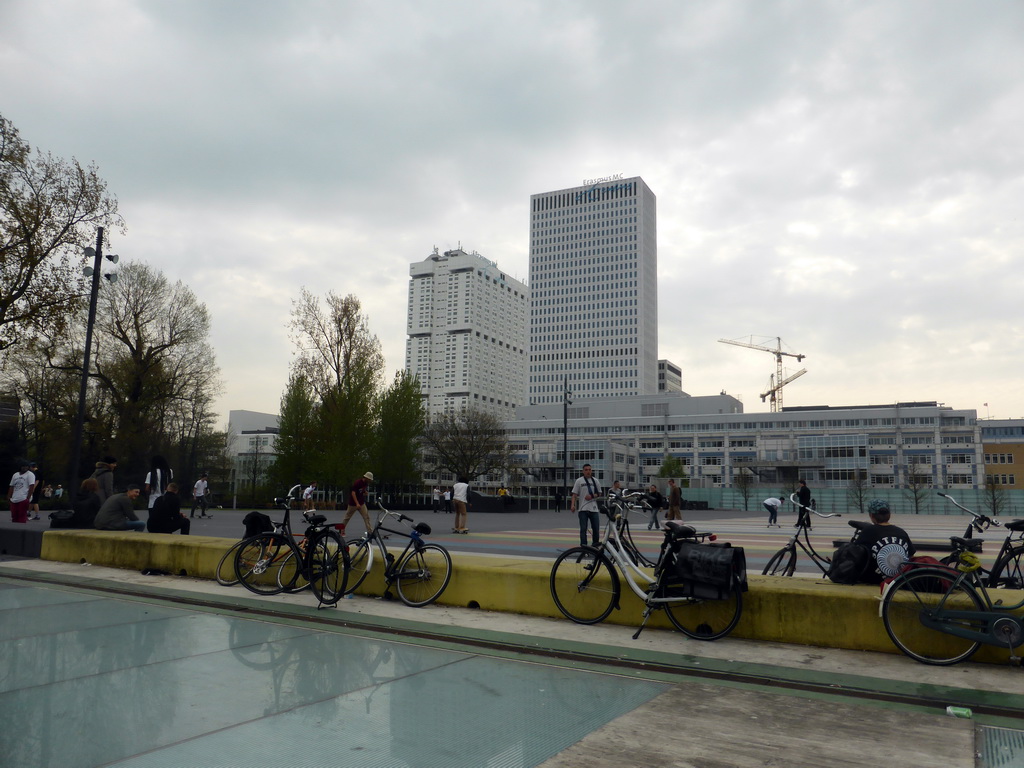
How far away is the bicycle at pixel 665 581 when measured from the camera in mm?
6168

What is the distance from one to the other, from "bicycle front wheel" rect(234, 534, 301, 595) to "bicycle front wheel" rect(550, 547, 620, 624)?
3.43m

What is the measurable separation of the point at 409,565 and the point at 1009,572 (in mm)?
6182

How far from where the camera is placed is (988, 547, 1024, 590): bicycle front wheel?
6.42 meters

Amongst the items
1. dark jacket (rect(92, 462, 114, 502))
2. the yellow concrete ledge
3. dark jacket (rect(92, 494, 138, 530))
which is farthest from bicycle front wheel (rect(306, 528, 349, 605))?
dark jacket (rect(92, 462, 114, 502))

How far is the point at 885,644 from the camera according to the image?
5953 mm

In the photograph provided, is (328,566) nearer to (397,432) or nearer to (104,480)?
(104,480)

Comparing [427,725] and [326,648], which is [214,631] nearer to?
[326,648]

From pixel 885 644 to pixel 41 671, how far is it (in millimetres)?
6746

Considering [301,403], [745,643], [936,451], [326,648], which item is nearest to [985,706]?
[745,643]

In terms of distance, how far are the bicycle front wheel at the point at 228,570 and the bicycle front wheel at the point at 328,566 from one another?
5.14 ft

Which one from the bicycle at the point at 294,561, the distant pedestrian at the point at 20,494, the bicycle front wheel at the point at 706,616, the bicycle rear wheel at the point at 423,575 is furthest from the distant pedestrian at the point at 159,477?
the bicycle front wheel at the point at 706,616

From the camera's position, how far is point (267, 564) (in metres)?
9.05

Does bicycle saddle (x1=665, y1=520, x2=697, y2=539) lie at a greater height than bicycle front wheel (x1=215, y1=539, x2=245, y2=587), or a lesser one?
greater

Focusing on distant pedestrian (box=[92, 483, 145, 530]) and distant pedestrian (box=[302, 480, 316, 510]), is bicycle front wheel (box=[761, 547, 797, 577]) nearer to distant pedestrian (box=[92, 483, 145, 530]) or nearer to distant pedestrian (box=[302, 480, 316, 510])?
distant pedestrian (box=[92, 483, 145, 530])
